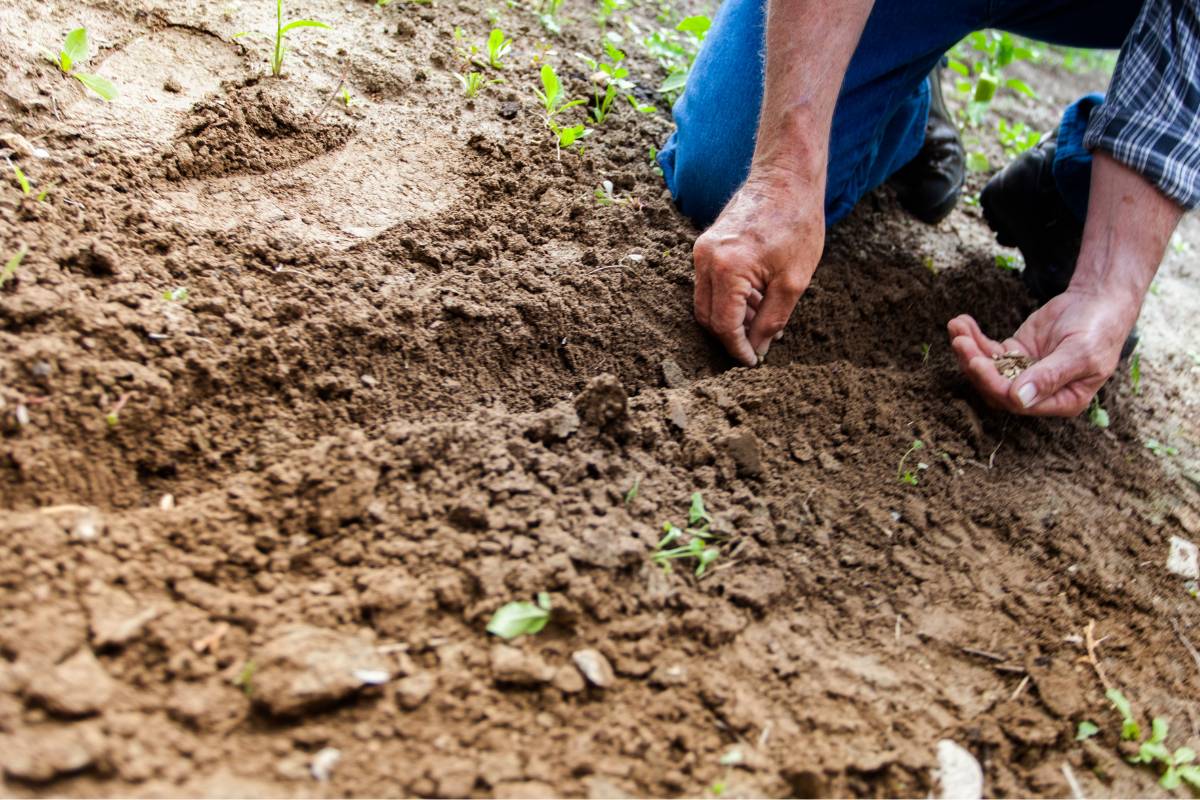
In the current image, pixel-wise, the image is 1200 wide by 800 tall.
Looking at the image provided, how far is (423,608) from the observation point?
1197mm

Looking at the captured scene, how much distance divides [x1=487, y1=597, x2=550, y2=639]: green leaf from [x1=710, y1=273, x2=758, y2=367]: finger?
2.72ft

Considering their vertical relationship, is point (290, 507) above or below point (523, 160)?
below

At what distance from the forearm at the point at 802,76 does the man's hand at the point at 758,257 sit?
0.05 metres

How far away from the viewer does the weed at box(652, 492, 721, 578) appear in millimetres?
1354

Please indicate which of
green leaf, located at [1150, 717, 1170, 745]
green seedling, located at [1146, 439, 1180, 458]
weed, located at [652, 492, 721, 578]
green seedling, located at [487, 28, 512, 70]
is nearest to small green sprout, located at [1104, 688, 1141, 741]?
green leaf, located at [1150, 717, 1170, 745]

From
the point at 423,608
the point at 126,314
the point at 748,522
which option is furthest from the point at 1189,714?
the point at 126,314

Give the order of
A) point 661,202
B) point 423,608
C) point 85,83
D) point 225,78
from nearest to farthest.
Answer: point 423,608 → point 85,83 → point 225,78 → point 661,202

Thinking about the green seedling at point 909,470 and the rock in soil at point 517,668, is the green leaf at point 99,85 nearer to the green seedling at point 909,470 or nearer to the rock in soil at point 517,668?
the rock in soil at point 517,668

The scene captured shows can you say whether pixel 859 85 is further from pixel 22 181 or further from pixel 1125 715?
pixel 22 181

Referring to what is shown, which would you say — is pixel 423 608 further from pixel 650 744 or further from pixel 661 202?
pixel 661 202

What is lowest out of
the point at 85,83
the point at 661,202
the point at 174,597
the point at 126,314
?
the point at 174,597

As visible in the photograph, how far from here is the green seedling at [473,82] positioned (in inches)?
90.0

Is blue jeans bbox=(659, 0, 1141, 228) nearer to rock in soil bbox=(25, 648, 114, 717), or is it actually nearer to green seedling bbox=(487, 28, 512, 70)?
green seedling bbox=(487, 28, 512, 70)

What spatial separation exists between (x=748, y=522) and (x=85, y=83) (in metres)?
1.71
